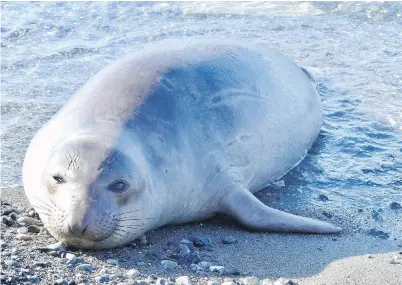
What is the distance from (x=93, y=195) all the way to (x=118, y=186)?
0.61ft

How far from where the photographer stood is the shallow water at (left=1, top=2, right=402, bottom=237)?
19.5 ft

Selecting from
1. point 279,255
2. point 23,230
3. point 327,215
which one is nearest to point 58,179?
point 23,230

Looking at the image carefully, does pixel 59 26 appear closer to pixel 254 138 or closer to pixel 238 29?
pixel 238 29

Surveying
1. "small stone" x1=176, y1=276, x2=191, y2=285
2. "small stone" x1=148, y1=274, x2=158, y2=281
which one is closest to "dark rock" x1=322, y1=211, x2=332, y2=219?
"small stone" x1=176, y1=276, x2=191, y2=285

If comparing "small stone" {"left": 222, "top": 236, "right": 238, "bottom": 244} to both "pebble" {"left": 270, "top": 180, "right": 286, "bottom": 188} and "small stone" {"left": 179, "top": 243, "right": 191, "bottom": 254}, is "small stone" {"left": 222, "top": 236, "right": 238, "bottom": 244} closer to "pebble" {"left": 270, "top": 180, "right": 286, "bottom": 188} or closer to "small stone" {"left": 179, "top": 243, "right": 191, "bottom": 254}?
"small stone" {"left": 179, "top": 243, "right": 191, "bottom": 254}

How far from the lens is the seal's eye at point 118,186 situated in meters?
4.55

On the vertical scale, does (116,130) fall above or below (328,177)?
above

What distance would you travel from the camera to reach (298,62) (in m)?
9.28

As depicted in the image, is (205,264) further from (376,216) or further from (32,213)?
(376,216)

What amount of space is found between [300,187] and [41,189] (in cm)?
209

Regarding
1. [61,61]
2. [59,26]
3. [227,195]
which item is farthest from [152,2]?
[227,195]

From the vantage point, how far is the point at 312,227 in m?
5.09

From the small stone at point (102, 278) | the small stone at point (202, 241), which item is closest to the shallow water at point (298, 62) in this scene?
the small stone at point (202, 241)

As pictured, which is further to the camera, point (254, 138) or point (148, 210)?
point (254, 138)
